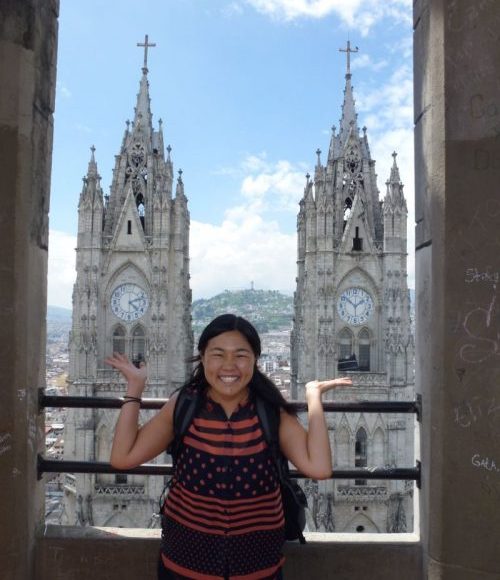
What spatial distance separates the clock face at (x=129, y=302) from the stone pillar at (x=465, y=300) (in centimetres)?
2477

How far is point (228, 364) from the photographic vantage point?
7.52 ft

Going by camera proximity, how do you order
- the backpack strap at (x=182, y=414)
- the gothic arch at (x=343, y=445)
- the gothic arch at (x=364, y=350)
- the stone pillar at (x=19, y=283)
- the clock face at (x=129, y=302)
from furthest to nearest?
the gothic arch at (x=364, y=350) < the clock face at (x=129, y=302) < the gothic arch at (x=343, y=445) < the stone pillar at (x=19, y=283) < the backpack strap at (x=182, y=414)

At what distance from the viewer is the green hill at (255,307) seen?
92.2 m

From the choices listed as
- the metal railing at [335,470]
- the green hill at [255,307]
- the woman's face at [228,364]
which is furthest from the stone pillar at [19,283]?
the green hill at [255,307]

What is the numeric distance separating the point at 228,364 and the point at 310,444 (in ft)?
1.53

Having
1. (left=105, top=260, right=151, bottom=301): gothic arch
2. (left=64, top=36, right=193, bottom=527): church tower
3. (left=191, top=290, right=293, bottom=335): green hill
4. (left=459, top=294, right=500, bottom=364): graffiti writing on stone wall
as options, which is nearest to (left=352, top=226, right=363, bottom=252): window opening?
(left=64, top=36, right=193, bottom=527): church tower

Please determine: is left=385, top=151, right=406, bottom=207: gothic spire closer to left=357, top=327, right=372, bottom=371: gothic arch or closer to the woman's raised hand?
left=357, top=327, right=372, bottom=371: gothic arch

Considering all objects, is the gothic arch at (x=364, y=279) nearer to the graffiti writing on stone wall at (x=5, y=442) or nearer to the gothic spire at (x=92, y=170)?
the gothic spire at (x=92, y=170)

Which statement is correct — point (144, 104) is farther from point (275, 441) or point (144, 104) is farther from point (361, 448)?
point (275, 441)

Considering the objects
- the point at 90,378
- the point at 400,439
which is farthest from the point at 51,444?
the point at 400,439

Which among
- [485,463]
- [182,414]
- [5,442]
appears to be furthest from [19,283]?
[485,463]

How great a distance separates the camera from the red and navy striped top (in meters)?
2.16

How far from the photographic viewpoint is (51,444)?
37.0 m

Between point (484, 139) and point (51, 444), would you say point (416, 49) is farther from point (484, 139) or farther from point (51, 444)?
point (51, 444)
